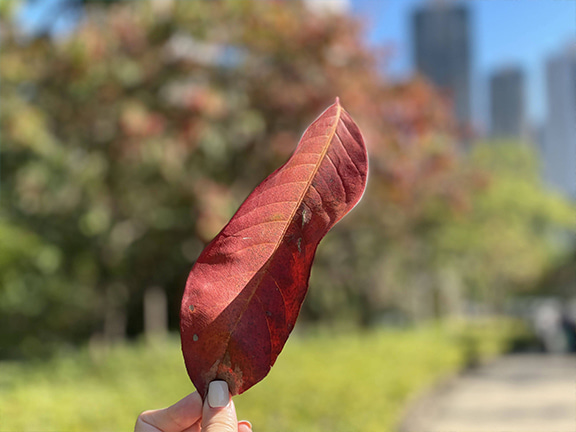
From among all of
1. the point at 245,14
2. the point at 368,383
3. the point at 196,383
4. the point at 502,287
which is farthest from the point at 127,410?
the point at 502,287

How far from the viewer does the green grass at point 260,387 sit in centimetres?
297

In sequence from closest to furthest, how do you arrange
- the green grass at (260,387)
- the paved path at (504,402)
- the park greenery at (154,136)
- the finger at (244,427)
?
the finger at (244,427) < the green grass at (260,387) < the paved path at (504,402) < the park greenery at (154,136)

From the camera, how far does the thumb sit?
607 mm

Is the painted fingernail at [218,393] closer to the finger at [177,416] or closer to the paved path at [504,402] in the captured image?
the finger at [177,416]

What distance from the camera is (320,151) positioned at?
58 centimetres

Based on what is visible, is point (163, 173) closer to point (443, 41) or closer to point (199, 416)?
point (199, 416)

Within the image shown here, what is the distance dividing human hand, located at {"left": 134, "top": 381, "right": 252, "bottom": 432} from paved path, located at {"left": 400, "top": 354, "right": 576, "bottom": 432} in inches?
105

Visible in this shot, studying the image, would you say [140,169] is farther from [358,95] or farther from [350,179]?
[350,179]

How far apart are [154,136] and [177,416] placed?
420 centimetres

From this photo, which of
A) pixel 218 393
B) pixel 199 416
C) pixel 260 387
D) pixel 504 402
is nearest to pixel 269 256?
pixel 218 393

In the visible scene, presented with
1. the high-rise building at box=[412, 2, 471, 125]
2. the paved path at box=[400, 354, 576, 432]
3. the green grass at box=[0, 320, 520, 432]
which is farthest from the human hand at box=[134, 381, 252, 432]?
the high-rise building at box=[412, 2, 471, 125]

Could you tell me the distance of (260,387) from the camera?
163 inches

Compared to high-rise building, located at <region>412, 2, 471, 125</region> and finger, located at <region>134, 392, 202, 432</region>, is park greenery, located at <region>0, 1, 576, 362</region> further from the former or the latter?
high-rise building, located at <region>412, 2, 471, 125</region>

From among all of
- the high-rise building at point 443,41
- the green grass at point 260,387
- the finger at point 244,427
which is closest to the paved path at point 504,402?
the green grass at point 260,387
